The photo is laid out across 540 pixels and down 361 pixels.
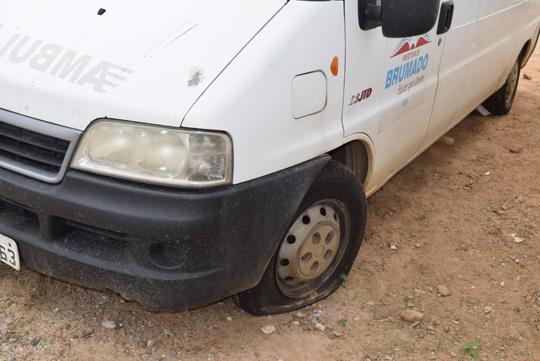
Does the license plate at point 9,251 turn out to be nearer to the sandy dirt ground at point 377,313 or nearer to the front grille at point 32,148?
the front grille at point 32,148

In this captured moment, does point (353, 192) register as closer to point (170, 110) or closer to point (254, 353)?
point (254, 353)

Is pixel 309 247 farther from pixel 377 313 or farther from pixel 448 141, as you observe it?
pixel 448 141

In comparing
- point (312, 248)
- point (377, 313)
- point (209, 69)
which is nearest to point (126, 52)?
point (209, 69)

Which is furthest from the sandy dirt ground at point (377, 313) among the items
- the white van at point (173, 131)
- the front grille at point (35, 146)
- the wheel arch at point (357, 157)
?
the front grille at point (35, 146)

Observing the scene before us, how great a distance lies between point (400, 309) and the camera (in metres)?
3.07

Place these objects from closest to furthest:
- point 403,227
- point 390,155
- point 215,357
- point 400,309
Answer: point 215,357 < point 400,309 < point 390,155 < point 403,227

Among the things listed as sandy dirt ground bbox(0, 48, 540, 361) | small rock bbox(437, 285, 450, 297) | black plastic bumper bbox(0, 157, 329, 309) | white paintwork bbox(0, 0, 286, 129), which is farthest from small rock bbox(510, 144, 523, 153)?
white paintwork bbox(0, 0, 286, 129)

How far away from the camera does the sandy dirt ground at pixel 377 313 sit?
271 cm

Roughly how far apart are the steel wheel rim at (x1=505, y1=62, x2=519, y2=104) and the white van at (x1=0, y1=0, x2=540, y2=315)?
3.62 m

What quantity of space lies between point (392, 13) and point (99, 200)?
1.43 m

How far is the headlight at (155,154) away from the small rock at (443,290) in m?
1.67

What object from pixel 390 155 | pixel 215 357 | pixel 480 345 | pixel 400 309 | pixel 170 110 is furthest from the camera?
pixel 390 155

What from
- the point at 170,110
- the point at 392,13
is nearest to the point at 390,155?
the point at 392,13

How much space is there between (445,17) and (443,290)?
156cm
